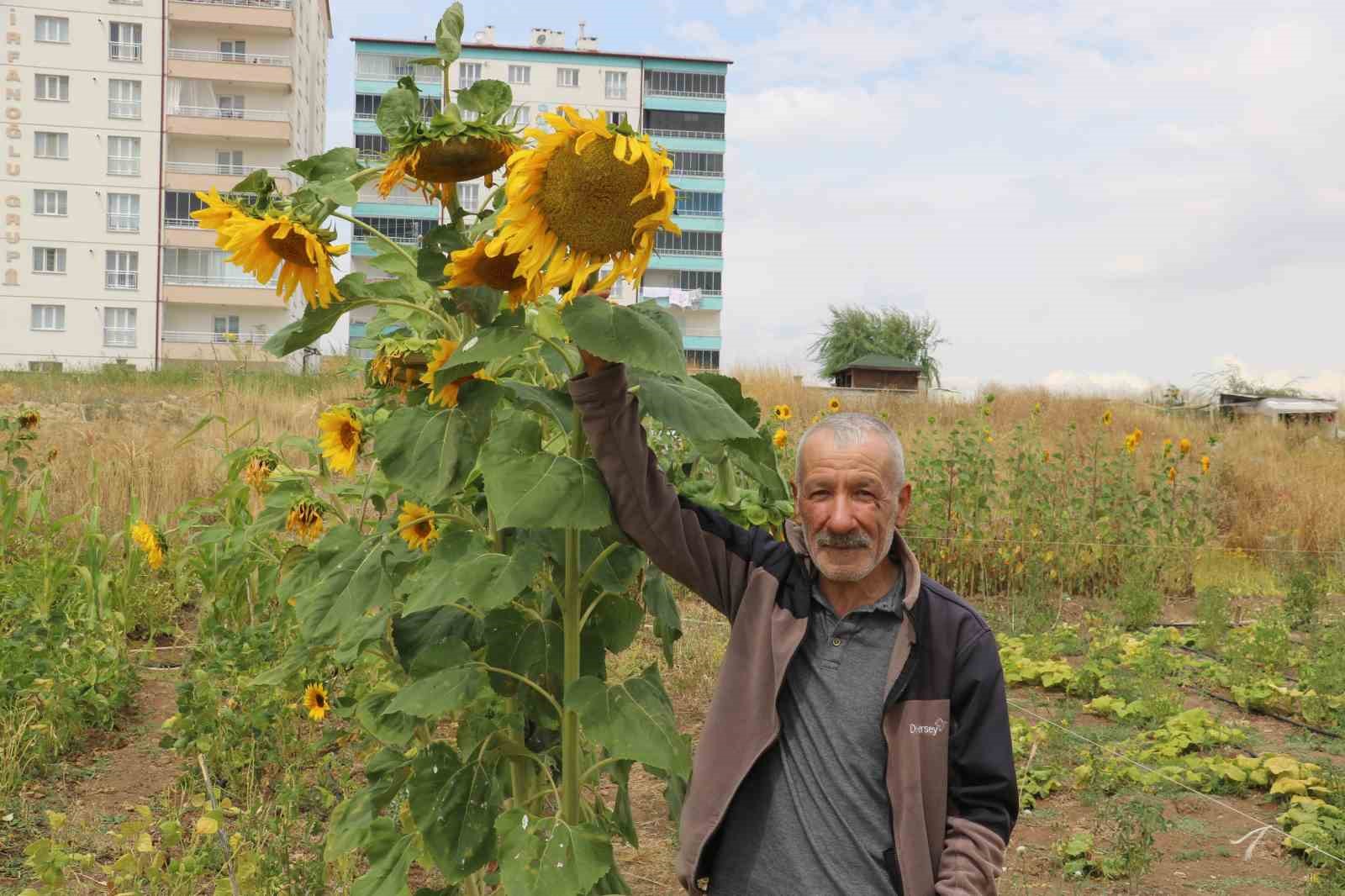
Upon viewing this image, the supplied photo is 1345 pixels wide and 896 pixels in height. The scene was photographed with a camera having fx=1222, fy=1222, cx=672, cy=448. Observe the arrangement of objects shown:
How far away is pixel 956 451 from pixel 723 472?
18.7 feet

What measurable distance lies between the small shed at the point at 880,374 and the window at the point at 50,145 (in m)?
26.2

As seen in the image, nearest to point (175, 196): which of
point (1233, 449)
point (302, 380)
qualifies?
point (302, 380)

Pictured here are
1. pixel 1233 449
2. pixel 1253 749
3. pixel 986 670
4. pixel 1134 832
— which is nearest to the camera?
pixel 986 670

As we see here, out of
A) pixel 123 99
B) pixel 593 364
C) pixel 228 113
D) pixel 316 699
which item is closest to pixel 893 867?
pixel 593 364

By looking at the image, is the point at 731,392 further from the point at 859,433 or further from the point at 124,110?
the point at 124,110

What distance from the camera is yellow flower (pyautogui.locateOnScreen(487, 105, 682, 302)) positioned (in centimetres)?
157

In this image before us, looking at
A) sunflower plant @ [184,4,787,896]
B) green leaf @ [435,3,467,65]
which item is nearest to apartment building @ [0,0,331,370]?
sunflower plant @ [184,4,787,896]

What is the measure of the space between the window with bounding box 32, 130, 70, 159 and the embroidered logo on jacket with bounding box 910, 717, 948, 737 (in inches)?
1700

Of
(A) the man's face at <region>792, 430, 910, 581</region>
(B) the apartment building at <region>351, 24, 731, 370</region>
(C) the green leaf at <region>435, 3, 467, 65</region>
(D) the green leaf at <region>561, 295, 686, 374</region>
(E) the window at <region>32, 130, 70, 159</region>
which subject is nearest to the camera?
(D) the green leaf at <region>561, 295, 686, 374</region>

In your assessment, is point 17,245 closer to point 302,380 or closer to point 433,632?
point 302,380

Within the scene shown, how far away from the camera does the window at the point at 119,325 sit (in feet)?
128

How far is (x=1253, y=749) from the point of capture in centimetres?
459

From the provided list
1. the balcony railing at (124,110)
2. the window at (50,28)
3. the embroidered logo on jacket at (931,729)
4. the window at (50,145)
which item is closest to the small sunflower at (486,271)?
the embroidered logo on jacket at (931,729)

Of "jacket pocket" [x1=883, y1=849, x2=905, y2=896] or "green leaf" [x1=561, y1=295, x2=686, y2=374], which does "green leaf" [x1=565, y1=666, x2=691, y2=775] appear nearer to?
"jacket pocket" [x1=883, y1=849, x2=905, y2=896]
